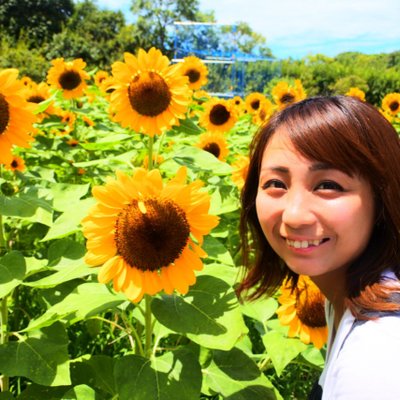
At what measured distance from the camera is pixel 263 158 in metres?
1.34

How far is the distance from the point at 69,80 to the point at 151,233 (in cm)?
314

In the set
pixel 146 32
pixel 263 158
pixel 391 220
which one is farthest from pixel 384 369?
pixel 146 32

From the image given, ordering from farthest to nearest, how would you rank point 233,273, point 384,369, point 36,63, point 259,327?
point 36,63 → point 259,327 → point 233,273 → point 384,369

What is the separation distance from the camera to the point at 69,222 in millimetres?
1430

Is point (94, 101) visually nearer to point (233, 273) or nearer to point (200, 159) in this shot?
point (200, 159)

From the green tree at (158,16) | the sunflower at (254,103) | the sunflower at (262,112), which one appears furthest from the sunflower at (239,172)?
the green tree at (158,16)

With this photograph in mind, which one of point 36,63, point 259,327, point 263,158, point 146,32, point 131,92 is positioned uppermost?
point 146,32

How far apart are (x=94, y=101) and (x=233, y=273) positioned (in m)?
4.61

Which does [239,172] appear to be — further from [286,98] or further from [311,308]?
[286,98]

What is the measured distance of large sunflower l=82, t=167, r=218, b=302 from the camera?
1246mm

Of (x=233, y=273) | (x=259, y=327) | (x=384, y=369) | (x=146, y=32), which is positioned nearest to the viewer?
(x=384, y=369)

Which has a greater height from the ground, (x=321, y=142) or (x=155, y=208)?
(x=321, y=142)

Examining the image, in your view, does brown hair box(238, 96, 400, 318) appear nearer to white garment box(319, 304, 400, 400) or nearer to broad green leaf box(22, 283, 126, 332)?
white garment box(319, 304, 400, 400)

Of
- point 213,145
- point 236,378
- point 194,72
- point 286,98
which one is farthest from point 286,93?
point 236,378
